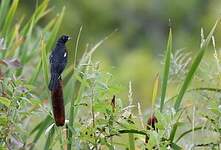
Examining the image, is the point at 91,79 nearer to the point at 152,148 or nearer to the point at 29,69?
the point at 152,148

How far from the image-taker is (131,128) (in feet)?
7.25

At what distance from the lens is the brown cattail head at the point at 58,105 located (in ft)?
7.06

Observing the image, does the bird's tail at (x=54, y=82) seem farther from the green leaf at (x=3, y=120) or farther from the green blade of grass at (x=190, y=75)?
the green blade of grass at (x=190, y=75)

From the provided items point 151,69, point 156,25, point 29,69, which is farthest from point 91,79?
point 156,25

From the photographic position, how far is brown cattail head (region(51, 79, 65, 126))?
2.15 meters

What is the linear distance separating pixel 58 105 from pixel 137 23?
1852 centimetres

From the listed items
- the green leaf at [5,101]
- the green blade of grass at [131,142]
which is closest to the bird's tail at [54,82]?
the green leaf at [5,101]

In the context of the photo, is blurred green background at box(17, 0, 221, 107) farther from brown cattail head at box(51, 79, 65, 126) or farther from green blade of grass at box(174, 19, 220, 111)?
brown cattail head at box(51, 79, 65, 126)

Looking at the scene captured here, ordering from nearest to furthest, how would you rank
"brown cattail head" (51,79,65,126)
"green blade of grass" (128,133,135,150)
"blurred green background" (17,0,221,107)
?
"brown cattail head" (51,79,65,126)
"green blade of grass" (128,133,135,150)
"blurred green background" (17,0,221,107)

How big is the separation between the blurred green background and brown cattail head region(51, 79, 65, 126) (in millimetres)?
14883

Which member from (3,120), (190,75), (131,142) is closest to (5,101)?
(3,120)

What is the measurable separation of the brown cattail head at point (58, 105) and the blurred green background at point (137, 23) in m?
14.9

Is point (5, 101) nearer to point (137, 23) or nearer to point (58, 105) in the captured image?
point (58, 105)

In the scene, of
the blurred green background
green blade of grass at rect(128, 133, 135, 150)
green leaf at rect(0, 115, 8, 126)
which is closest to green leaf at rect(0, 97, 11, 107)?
green leaf at rect(0, 115, 8, 126)
